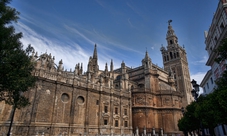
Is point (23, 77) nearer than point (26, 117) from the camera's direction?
Yes

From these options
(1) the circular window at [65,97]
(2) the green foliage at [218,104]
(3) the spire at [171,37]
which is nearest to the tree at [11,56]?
(1) the circular window at [65,97]

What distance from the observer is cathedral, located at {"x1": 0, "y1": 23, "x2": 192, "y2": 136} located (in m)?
19.6

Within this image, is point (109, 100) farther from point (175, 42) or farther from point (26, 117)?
point (175, 42)

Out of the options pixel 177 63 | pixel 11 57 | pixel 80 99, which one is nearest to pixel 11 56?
pixel 11 57

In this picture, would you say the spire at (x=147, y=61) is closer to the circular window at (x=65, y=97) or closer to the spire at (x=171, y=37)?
the circular window at (x=65, y=97)

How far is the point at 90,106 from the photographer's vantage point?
25.9 metres

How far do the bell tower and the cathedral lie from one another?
20.1 m

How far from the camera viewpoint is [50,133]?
20.1 meters

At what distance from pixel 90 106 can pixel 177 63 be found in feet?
160

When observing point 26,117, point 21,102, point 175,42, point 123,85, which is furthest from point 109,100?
point 175,42

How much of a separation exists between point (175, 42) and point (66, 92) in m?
58.0

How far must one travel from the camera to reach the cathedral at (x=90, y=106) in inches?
772

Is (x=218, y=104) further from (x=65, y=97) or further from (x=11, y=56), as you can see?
(x=65, y=97)

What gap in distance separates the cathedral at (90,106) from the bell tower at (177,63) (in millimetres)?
20147
